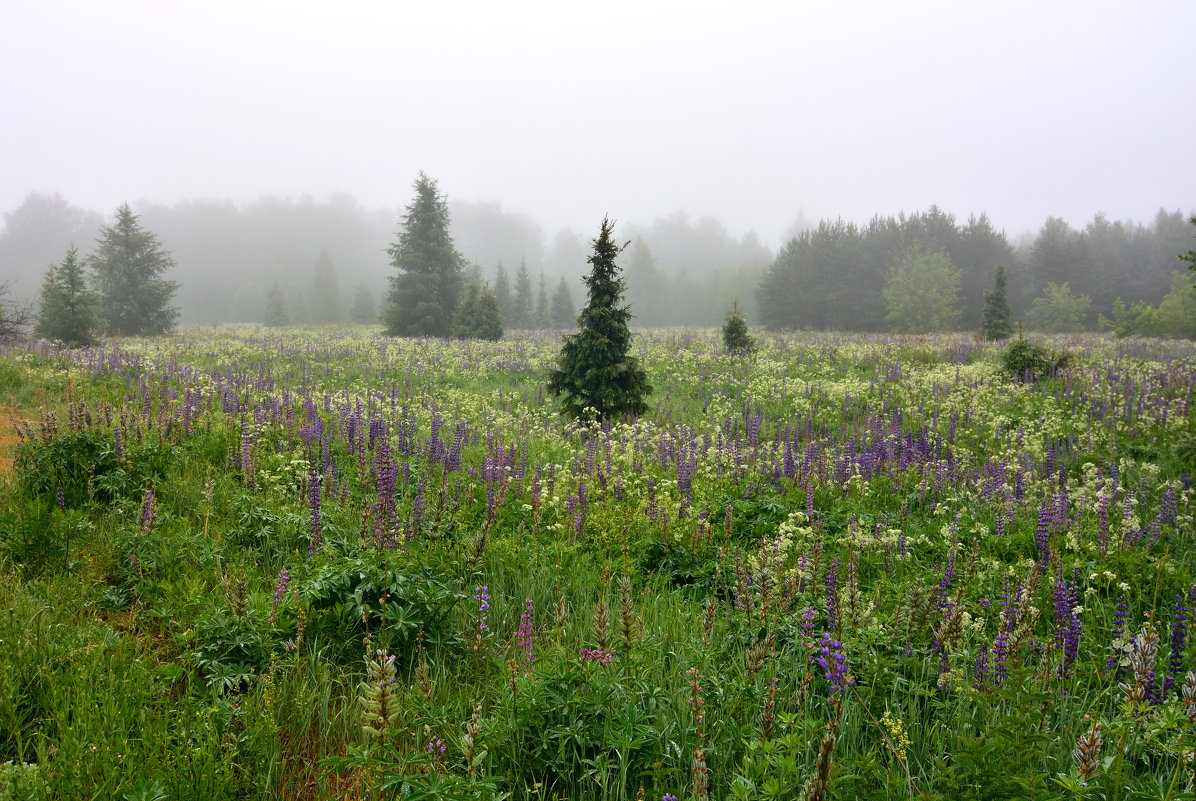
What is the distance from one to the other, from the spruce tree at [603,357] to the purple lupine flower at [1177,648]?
8.89m

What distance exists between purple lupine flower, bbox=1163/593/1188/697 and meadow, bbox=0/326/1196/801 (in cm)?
3

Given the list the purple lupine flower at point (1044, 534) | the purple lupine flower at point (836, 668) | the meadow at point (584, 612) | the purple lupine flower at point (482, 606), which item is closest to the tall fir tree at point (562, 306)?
the meadow at point (584, 612)

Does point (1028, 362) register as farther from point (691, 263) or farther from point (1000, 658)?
point (691, 263)

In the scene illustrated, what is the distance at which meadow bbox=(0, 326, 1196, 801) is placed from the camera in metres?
2.41

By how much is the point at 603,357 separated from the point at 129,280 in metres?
34.2

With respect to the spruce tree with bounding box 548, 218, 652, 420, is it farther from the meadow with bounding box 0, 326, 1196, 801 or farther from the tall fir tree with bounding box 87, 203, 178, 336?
the tall fir tree with bounding box 87, 203, 178, 336

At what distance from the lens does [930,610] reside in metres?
3.56

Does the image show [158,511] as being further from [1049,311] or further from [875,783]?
[1049,311]

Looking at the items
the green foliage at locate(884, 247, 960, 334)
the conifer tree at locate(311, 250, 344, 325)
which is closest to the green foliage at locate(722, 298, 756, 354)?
the green foliage at locate(884, 247, 960, 334)

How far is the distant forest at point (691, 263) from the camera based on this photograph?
61.7 metres

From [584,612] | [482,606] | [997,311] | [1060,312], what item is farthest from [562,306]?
[482,606]

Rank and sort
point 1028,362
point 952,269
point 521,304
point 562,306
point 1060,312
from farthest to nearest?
1. point 562,306
2. point 521,304
3. point 952,269
4. point 1060,312
5. point 1028,362

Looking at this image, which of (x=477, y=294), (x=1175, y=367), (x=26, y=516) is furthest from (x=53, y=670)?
(x=477, y=294)

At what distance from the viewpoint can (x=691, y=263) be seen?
493 feet
